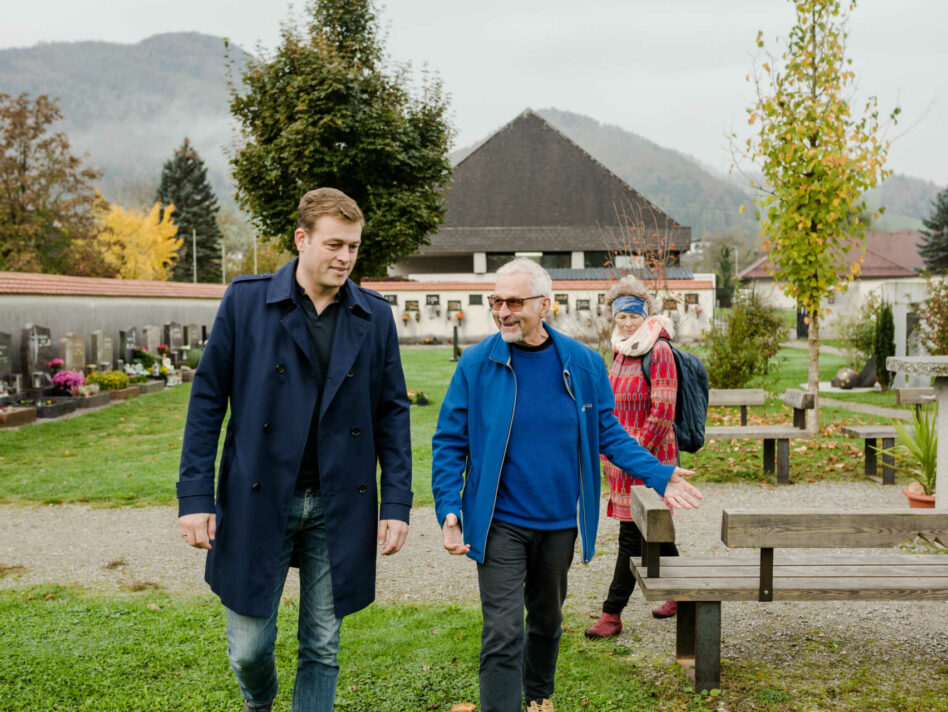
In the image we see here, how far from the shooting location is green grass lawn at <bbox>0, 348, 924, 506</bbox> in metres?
8.95

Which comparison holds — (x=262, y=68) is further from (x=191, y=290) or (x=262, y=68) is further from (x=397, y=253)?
(x=191, y=290)

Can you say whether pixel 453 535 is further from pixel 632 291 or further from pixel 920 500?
pixel 920 500

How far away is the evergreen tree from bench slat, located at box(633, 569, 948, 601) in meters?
64.3

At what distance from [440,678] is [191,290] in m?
26.4

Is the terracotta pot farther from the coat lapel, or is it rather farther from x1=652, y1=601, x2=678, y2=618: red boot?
the coat lapel

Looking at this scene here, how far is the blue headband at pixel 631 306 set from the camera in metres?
Result: 4.95

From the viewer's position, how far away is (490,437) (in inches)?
131

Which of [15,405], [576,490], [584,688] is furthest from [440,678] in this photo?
[15,405]

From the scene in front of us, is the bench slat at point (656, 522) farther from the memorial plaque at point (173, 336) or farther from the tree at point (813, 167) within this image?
the memorial plaque at point (173, 336)

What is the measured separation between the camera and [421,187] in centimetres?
1972

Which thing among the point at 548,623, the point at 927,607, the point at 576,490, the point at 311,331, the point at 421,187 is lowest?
the point at 927,607

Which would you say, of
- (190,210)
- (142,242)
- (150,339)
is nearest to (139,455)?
(150,339)

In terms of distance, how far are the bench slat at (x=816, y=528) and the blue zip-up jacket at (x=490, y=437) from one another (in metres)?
0.46

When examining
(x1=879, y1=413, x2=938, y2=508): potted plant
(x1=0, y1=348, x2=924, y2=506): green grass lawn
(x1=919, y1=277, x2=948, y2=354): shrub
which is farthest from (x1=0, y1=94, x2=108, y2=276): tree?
(x1=879, y1=413, x2=938, y2=508): potted plant
